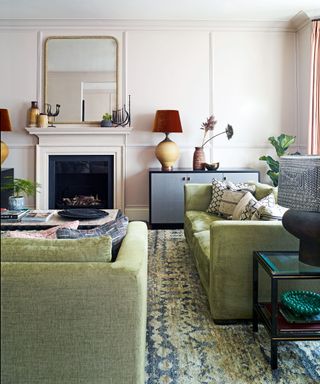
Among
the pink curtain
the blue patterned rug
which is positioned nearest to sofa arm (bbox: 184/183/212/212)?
the blue patterned rug

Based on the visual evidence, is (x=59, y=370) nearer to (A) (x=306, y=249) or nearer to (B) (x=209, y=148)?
(A) (x=306, y=249)

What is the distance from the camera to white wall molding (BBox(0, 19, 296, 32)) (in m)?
5.00

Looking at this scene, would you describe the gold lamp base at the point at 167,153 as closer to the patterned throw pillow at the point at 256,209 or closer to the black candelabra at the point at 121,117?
the black candelabra at the point at 121,117

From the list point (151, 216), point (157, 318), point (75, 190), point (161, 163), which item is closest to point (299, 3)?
point (161, 163)

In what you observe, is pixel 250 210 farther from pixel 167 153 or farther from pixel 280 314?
pixel 167 153

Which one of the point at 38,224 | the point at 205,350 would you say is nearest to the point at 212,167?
the point at 38,224

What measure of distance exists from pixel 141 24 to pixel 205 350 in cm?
436

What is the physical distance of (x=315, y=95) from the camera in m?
4.70

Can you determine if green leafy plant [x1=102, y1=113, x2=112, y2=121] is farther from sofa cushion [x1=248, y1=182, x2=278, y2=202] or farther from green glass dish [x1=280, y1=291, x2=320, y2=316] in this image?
green glass dish [x1=280, y1=291, x2=320, y2=316]

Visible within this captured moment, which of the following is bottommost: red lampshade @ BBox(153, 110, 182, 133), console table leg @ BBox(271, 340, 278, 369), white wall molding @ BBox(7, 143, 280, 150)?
console table leg @ BBox(271, 340, 278, 369)

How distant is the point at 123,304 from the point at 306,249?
Result: 99cm

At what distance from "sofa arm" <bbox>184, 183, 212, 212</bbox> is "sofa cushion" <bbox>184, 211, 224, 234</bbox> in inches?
5.7

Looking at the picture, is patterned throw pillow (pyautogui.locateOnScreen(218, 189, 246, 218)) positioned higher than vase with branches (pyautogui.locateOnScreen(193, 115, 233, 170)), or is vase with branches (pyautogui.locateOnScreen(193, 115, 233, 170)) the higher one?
vase with branches (pyautogui.locateOnScreen(193, 115, 233, 170))

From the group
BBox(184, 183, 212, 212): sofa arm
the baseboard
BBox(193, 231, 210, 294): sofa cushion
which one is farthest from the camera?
the baseboard
